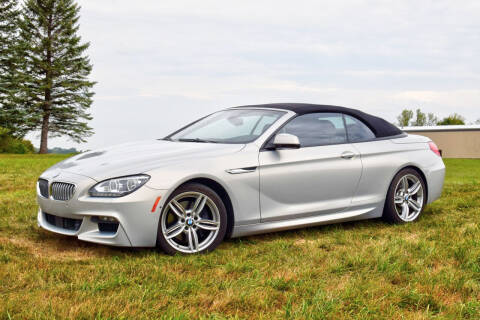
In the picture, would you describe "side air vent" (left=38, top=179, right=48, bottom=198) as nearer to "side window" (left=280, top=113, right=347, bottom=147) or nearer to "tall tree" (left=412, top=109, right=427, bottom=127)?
"side window" (left=280, top=113, right=347, bottom=147)

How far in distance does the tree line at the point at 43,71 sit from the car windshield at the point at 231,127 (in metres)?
41.9

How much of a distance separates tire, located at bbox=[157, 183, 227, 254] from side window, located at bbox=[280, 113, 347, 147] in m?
1.21

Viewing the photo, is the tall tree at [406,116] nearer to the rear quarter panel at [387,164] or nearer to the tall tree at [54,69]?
the tall tree at [54,69]

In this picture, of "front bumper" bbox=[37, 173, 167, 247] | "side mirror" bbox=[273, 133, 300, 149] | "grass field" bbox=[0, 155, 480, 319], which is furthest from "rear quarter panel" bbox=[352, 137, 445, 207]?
"front bumper" bbox=[37, 173, 167, 247]

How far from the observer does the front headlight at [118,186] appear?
480 cm

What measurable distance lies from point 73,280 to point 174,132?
2860 mm

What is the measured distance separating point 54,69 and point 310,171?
149 feet

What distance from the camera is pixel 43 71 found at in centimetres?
4797

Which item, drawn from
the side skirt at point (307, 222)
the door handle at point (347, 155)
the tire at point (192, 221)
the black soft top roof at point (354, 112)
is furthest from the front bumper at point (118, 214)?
the door handle at point (347, 155)

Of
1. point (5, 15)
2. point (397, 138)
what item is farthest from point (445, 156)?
point (397, 138)

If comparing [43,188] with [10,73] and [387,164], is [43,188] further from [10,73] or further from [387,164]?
[10,73]

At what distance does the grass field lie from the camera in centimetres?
360

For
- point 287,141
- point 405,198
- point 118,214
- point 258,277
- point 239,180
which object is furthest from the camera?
point 405,198

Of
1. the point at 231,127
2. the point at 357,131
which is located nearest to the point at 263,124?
the point at 231,127
